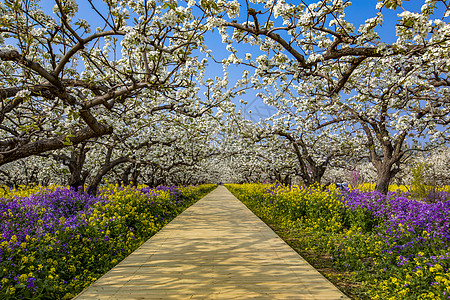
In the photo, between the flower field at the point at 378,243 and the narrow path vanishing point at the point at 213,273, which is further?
the flower field at the point at 378,243

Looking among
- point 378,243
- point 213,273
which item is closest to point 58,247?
point 213,273

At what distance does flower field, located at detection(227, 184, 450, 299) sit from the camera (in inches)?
153

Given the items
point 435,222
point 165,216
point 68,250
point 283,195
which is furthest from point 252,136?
point 68,250

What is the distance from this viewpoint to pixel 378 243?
16.8 ft

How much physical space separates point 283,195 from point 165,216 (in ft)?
15.5

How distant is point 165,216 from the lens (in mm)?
10812

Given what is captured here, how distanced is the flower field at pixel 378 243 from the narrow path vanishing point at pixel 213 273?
0.78 metres

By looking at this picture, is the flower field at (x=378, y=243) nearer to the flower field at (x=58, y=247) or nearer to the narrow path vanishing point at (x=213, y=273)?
the narrow path vanishing point at (x=213, y=273)

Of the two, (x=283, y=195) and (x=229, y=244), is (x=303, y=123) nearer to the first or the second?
(x=283, y=195)

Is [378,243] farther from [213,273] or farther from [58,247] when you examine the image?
[58,247]

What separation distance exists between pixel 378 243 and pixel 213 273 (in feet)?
9.77

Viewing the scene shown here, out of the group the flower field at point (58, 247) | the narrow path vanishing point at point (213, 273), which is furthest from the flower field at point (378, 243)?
the flower field at point (58, 247)

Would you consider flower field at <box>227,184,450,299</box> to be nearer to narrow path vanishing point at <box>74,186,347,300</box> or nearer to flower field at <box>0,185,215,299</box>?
narrow path vanishing point at <box>74,186,347,300</box>

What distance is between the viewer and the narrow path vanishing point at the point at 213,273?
3.75 meters
